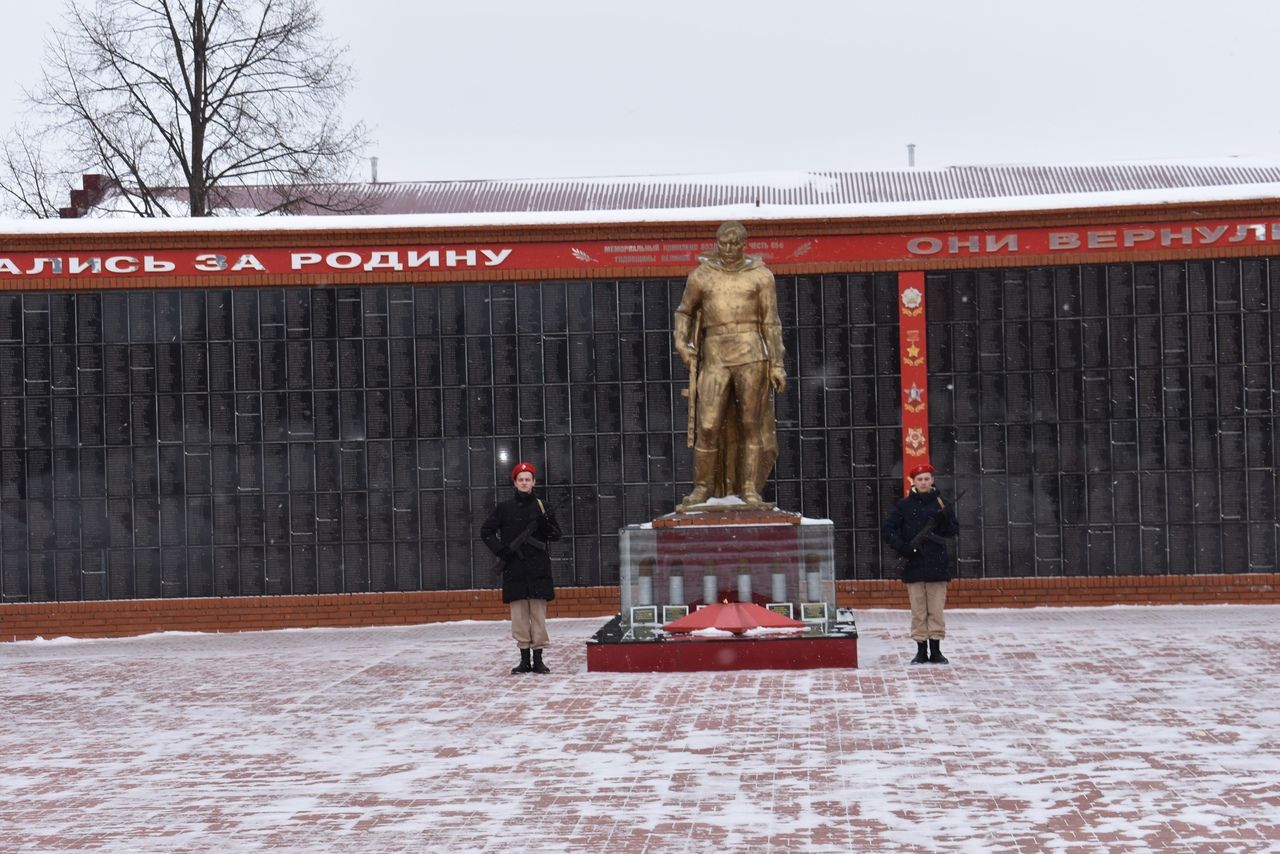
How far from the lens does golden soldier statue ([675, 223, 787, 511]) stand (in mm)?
15289

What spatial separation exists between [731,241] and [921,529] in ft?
A: 10.7

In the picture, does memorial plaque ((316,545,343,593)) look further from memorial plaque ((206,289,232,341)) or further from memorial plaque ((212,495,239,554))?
memorial plaque ((206,289,232,341))

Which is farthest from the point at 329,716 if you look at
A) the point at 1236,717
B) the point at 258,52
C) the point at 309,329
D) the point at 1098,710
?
the point at 258,52

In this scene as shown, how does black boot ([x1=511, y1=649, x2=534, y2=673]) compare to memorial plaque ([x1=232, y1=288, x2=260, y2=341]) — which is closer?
black boot ([x1=511, y1=649, x2=534, y2=673])

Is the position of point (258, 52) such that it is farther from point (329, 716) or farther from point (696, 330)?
point (329, 716)

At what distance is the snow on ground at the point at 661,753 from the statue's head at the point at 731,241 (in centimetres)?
351

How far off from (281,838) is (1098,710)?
17.2 feet

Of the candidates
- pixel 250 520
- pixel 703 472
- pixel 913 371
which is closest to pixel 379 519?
pixel 250 520

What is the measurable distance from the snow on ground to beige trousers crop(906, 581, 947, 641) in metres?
0.31

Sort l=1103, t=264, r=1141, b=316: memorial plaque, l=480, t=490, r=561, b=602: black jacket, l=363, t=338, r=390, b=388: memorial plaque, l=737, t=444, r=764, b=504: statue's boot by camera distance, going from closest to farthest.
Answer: l=480, t=490, r=561, b=602: black jacket → l=737, t=444, r=764, b=504: statue's boot → l=1103, t=264, r=1141, b=316: memorial plaque → l=363, t=338, r=390, b=388: memorial plaque

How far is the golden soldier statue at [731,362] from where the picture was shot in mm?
15289

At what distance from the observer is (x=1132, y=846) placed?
Answer: 690cm

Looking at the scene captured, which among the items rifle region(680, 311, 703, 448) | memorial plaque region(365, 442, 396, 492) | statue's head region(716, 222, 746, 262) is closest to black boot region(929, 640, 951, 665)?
rifle region(680, 311, 703, 448)

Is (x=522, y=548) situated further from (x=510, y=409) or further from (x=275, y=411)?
(x=275, y=411)
